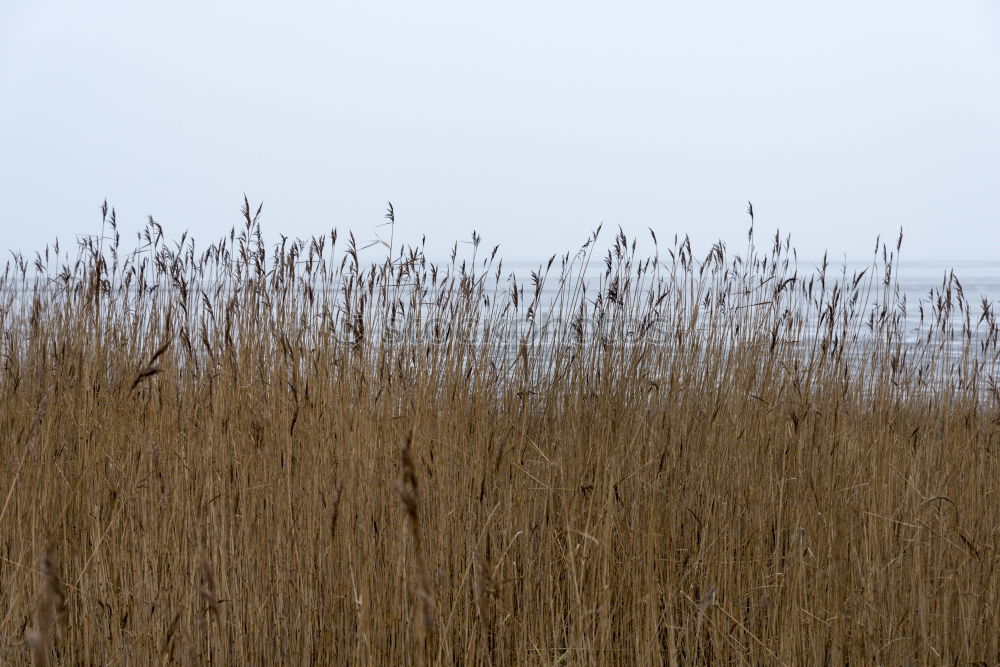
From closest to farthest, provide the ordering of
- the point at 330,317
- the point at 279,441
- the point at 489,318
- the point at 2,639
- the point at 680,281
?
the point at 2,639 → the point at 279,441 → the point at 330,317 → the point at 489,318 → the point at 680,281

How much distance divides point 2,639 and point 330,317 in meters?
1.21

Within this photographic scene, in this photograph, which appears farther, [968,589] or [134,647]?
[968,589]

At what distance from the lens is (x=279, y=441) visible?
204 centimetres

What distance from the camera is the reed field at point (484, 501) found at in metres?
1.70

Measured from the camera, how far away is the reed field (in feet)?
5.58

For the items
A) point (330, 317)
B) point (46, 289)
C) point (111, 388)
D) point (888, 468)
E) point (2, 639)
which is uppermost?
point (46, 289)

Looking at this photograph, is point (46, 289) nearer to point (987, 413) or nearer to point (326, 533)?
point (326, 533)

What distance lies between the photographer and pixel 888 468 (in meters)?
2.20

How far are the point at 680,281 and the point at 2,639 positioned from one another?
2.32 meters

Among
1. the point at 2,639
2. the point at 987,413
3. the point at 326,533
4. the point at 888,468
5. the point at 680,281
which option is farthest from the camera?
the point at 987,413

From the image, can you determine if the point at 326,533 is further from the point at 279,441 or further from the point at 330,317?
the point at 330,317

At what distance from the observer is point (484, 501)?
1927 mm

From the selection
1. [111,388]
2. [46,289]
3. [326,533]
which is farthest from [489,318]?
[46,289]

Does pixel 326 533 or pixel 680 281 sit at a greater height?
pixel 680 281
